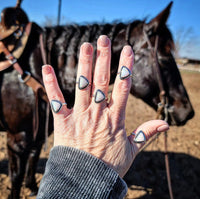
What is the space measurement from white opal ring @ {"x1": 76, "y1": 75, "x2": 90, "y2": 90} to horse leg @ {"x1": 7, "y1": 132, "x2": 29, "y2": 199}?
1.61m

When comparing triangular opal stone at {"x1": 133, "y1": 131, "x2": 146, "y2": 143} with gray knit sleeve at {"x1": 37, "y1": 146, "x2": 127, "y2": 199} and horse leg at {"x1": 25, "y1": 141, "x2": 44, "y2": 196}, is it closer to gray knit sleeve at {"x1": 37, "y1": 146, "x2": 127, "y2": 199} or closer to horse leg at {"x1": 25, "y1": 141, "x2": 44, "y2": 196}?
gray knit sleeve at {"x1": 37, "y1": 146, "x2": 127, "y2": 199}

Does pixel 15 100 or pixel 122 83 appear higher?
pixel 122 83

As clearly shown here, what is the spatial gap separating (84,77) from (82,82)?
0.10ft

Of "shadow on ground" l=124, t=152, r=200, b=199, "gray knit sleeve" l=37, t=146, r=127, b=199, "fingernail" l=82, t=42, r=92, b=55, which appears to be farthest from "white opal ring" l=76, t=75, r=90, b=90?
"shadow on ground" l=124, t=152, r=200, b=199

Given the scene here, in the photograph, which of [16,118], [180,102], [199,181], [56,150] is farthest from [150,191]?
[56,150]

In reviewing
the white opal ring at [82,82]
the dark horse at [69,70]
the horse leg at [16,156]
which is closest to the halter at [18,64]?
the dark horse at [69,70]

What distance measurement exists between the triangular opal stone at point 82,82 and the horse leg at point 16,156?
1.61 meters

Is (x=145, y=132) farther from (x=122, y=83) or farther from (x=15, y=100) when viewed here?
(x=15, y=100)

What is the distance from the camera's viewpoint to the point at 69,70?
205 cm

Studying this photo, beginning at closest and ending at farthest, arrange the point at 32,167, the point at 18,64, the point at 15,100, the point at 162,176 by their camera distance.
A: the point at 18,64, the point at 15,100, the point at 32,167, the point at 162,176

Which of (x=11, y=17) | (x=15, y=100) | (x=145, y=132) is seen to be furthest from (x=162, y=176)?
(x=11, y=17)

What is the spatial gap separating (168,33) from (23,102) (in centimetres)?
213

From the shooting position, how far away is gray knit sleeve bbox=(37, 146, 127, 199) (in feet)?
2.27

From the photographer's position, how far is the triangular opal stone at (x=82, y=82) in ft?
2.79
